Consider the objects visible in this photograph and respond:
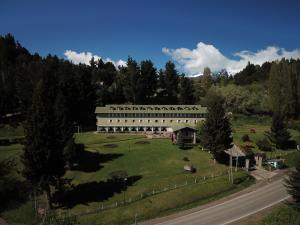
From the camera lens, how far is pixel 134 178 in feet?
203

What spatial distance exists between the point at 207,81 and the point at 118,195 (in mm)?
107305

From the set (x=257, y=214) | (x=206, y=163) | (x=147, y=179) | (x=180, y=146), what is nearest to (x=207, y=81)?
(x=180, y=146)

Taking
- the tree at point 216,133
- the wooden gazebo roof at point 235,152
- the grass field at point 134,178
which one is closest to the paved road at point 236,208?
the grass field at point 134,178

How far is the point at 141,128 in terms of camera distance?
9762 centimetres

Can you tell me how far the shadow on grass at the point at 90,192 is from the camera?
54.7 meters

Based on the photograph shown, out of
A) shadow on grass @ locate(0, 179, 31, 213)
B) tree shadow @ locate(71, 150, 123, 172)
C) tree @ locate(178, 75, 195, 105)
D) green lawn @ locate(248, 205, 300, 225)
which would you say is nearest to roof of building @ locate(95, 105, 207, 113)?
tree @ locate(178, 75, 195, 105)

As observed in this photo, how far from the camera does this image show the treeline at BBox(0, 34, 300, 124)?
98.8m

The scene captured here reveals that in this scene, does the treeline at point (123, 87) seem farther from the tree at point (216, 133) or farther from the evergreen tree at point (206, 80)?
the tree at point (216, 133)

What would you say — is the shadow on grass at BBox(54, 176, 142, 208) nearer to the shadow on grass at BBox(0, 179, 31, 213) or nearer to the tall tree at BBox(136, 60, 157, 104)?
the shadow on grass at BBox(0, 179, 31, 213)

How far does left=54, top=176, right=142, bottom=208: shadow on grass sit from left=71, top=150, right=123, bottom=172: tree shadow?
7.05 metres

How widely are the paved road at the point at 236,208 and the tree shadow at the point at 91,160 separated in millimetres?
26261

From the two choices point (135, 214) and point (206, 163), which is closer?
point (135, 214)

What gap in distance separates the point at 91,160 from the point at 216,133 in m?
28.5

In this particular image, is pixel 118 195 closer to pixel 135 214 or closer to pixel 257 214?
pixel 135 214
